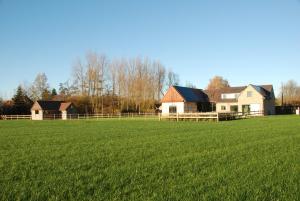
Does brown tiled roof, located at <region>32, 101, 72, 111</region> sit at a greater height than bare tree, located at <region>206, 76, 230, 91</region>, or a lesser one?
lesser

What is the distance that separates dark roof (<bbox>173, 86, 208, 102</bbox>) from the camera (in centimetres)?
5962

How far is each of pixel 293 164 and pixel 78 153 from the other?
7013mm

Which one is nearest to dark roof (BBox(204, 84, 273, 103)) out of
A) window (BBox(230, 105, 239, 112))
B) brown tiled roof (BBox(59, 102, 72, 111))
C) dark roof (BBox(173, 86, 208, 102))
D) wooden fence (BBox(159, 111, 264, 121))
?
window (BBox(230, 105, 239, 112))

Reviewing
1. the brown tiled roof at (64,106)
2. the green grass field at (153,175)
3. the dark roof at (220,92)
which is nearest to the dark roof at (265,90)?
the dark roof at (220,92)

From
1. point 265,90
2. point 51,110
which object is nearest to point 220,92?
point 265,90

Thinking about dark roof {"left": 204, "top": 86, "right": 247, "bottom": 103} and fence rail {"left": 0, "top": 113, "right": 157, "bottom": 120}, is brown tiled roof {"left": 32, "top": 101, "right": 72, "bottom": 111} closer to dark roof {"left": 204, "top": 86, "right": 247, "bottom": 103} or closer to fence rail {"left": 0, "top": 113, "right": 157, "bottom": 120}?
fence rail {"left": 0, "top": 113, "right": 157, "bottom": 120}

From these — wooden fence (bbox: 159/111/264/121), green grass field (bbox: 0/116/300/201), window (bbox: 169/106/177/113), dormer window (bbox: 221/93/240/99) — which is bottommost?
green grass field (bbox: 0/116/300/201)

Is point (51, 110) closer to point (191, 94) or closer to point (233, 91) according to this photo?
point (191, 94)

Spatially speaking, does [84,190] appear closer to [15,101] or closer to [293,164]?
[293,164]

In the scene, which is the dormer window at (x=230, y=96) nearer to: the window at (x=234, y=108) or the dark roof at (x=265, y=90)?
the window at (x=234, y=108)

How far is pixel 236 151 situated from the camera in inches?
472

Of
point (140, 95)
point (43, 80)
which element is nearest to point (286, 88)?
point (140, 95)

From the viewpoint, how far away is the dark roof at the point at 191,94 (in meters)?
59.6

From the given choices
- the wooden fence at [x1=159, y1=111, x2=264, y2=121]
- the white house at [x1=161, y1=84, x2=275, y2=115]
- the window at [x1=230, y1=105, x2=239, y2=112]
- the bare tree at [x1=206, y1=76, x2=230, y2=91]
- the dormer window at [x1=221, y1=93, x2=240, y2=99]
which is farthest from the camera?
the bare tree at [x1=206, y1=76, x2=230, y2=91]
